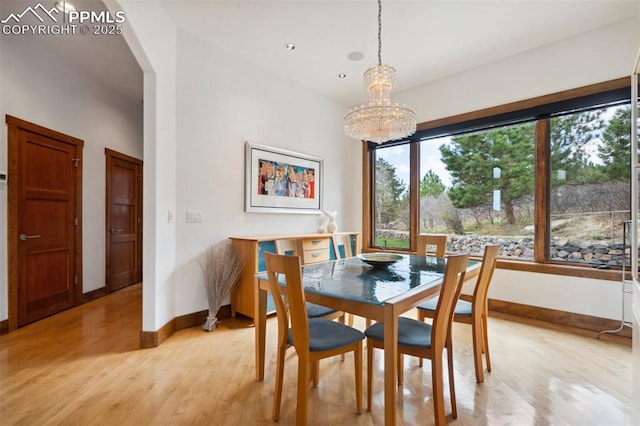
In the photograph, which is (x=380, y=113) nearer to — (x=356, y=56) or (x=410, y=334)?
(x=356, y=56)

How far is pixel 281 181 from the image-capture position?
12.9 ft

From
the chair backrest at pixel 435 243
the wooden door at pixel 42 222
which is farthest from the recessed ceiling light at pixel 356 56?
the wooden door at pixel 42 222

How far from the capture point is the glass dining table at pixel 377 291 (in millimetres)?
1366

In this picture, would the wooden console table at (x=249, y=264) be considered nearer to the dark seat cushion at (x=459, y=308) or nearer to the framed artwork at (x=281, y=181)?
the framed artwork at (x=281, y=181)

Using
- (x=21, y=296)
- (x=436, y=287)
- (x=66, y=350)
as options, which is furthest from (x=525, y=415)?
(x=21, y=296)

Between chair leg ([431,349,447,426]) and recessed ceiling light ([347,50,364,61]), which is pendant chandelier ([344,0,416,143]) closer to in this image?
recessed ceiling light ([347,50,364,61])

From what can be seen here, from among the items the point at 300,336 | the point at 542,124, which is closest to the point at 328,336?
the point at 300,336

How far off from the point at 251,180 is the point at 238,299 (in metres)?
1.39

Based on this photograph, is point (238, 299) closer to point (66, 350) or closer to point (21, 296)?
point (66, 350)

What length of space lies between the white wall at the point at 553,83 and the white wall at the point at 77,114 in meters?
4.79

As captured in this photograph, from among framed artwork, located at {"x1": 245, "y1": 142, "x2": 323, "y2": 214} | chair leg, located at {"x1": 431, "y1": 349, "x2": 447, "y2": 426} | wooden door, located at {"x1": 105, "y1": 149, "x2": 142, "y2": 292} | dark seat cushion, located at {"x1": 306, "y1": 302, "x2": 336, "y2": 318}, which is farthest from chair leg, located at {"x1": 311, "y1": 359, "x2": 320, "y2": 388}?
wooden door, located at {"x1": 105, "y1": 149, "x2": 142, "y2": 292}

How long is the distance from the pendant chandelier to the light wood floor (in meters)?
1.90

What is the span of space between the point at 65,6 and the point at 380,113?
118 inches

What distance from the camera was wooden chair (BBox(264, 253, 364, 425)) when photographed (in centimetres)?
149
